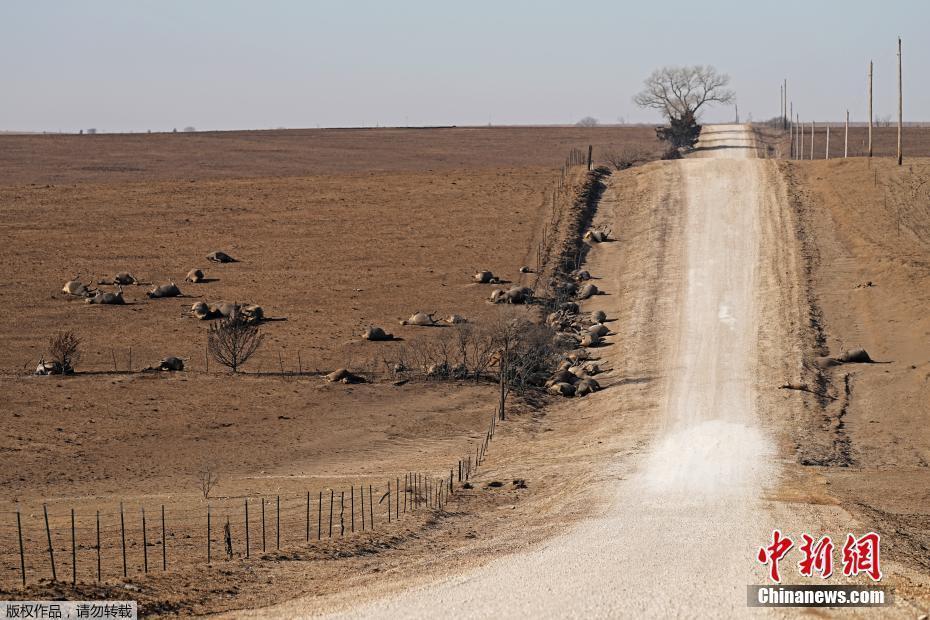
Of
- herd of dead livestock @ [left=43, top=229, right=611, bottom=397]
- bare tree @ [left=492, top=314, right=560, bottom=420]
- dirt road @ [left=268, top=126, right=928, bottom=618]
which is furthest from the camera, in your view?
herd of dead livestock @ [left=43, top=229, right=611, bottom=397]

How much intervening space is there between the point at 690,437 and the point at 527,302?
50.4ft

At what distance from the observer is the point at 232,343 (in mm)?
36844

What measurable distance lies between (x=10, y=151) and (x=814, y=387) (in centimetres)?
8697

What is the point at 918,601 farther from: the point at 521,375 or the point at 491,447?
the point at 521,375

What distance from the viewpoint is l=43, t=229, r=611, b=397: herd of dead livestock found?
36.4 meters

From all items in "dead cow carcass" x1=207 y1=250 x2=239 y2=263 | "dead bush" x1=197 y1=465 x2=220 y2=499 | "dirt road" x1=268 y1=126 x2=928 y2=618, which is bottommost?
"dead bush" x1=197 y1=465 x2=220 y2=499

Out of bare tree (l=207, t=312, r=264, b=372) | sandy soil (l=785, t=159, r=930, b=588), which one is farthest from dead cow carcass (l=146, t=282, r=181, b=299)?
sandy soil (l=785, t=159, r=930, b=588)

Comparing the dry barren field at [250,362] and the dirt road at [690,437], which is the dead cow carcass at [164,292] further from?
the dirt road at [690,437]

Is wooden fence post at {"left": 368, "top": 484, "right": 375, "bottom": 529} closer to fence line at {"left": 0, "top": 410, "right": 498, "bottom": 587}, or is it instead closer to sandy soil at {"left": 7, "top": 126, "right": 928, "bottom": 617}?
fence line at {"left": 0, "top": 410, "right": 498, "bottom": 587}

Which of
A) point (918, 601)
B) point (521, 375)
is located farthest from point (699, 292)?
point (918, 601)

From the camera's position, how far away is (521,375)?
36.0 m

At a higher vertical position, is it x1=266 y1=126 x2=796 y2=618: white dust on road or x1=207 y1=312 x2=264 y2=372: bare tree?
x1=207 y1=312 x2=264 y2=372: bare tree

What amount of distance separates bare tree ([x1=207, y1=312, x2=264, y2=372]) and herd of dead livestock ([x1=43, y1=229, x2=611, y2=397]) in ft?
4.23

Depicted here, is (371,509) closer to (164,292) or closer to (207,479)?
(207,479)
